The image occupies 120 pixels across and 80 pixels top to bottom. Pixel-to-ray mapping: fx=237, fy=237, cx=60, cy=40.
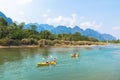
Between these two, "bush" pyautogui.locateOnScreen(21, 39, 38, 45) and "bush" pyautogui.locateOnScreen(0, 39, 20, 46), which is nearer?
"bush" pyautogui.locateOnScreen(0, 39, 20, 46)

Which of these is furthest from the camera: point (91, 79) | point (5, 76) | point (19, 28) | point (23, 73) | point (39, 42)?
point (19, 28)

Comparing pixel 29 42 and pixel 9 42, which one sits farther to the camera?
pixel 29 42

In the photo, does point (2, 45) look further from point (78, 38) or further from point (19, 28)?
point (78, 38)

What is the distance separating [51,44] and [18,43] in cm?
1863

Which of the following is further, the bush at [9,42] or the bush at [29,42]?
the bush at [29,42]

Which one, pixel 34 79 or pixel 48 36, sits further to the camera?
pixel 48 36

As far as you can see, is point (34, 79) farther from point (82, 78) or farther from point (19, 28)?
point (19, 28)

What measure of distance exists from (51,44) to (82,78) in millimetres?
81532

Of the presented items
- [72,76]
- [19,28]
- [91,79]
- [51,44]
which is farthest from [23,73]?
[19,28]

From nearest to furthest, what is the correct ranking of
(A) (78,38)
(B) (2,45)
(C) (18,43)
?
(B) (2,45) → (C) (18,43) → (A) (78,38)

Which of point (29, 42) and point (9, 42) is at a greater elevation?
point (9, 42)

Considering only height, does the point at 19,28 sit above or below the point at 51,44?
above

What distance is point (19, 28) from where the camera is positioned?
116 metres

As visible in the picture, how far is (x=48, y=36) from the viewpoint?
403 ft
